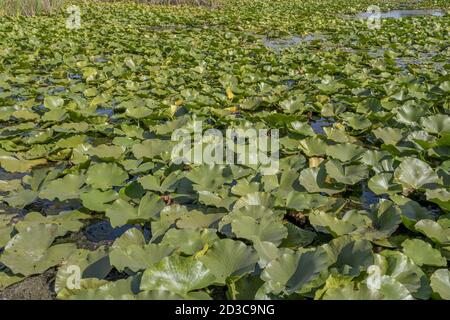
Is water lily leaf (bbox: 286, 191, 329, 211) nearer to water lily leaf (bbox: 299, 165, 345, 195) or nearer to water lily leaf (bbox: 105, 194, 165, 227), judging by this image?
water lily leaf (bbox: 299, 165, 345, 195)

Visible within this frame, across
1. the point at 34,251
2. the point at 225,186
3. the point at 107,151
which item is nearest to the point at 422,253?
the point at 225,186

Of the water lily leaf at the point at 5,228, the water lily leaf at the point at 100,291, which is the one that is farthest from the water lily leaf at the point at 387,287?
the water lily leaf at the point at 5,228

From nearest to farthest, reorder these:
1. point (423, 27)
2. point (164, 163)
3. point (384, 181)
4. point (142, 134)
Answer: point (384, 181) → point (164, 163) → point (142, 134) → point (423, 27)

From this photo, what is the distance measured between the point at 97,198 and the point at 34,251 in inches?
17.3

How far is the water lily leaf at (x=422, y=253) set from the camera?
1.62 metres

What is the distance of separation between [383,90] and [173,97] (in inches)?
77.5

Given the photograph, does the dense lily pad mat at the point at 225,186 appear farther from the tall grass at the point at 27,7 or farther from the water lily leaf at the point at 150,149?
the tall grass at the point at 27,7

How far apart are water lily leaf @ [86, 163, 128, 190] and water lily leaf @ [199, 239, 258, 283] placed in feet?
2.97

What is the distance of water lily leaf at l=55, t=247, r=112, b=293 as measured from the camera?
1.56 metres

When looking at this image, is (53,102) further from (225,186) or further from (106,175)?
(225,186)
